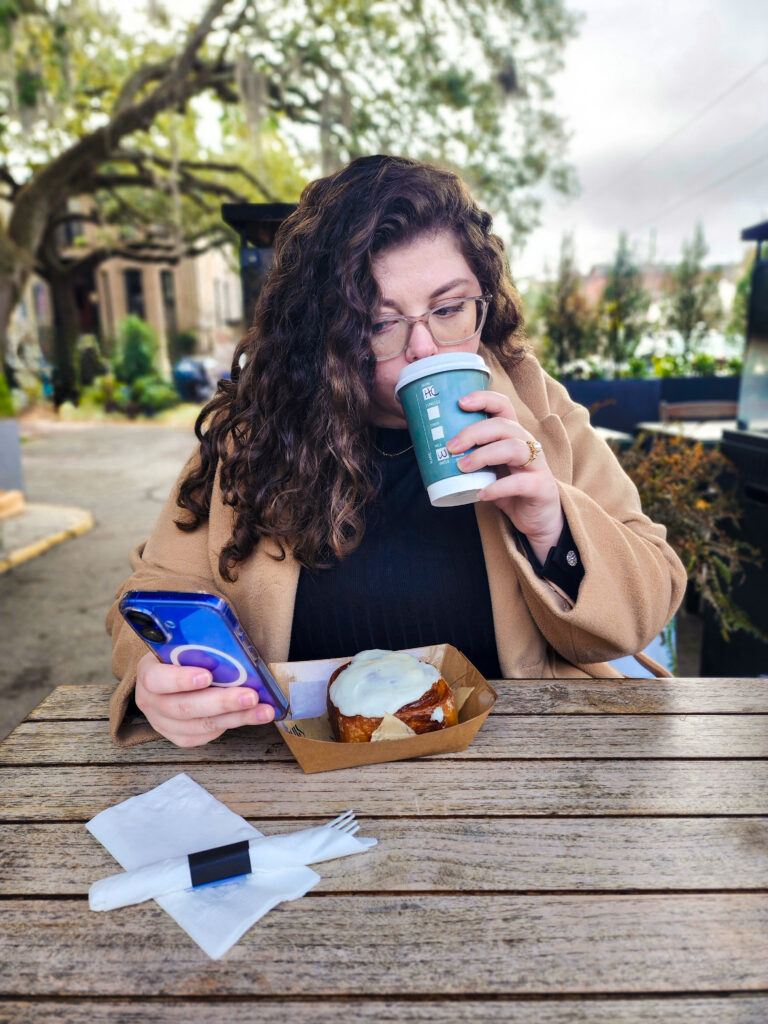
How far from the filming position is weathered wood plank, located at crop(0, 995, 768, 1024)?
64cm

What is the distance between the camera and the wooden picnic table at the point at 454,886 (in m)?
0.67

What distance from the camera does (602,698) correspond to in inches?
49.5

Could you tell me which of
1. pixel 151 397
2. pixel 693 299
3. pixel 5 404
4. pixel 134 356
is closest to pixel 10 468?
pixel 5 404

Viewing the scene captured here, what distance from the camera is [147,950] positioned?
72 cm

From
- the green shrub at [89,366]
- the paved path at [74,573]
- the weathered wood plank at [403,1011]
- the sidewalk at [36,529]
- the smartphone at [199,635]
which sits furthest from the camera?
the green shrub at [89,366]

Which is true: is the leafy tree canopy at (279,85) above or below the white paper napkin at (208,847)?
above

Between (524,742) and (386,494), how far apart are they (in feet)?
2.07

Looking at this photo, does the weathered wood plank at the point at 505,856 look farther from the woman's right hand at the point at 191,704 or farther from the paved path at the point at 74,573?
the paved path at the point at 74,573

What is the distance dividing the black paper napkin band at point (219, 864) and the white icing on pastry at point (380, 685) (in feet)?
0.87

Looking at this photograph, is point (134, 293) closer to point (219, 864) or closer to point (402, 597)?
point (402, 597)

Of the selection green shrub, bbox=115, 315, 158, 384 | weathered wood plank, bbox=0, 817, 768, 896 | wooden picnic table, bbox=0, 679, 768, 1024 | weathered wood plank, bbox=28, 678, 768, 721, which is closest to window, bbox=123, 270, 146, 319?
green shrub, bbox=115, 315, 158, 384

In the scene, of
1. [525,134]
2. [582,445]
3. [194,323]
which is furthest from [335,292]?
[194,323]

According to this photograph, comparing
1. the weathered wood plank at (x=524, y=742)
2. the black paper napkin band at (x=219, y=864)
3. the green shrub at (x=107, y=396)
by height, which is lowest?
the green shrub at (x=107, y=396)

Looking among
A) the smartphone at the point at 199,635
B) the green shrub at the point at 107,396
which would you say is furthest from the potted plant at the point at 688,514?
the green shrub at the point at 107,396
